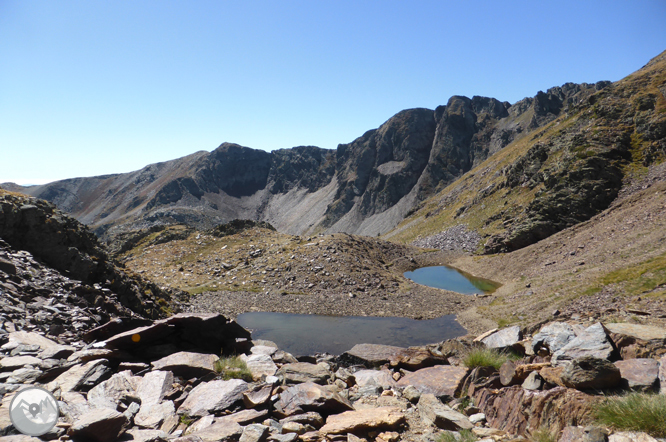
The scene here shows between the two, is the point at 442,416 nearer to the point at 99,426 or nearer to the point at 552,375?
the point at 552,375

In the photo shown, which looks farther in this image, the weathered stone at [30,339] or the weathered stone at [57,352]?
the weathered stone at [30,339]

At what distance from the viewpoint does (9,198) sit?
758 inches

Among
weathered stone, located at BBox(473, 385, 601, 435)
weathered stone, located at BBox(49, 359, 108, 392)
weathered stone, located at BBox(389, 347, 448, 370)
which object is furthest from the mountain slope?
weathered stone, located at BBox(49, 359, 108, 392)

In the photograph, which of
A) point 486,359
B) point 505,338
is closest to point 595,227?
point 505,338

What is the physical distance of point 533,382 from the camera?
344 inches

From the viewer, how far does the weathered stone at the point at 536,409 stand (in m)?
7.10

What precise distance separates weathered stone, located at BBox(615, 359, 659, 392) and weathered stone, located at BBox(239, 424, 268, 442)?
327 inches

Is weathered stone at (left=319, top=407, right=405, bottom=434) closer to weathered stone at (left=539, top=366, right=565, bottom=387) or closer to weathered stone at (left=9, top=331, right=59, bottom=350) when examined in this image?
weathered stone at (left=539, top=366, right=565, bottom=387)

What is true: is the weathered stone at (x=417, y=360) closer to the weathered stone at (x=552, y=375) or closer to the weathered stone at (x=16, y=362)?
the weathered stone at (x=552, y=375)

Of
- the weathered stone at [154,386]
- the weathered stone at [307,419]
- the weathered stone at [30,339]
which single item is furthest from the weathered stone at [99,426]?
the weathered stone at [30,339]

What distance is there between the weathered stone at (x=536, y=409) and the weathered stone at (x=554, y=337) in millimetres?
3121

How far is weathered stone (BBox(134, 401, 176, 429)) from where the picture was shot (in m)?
7.55

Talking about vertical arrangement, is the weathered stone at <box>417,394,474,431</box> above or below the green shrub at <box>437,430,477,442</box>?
below

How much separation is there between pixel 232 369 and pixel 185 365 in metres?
1.58
